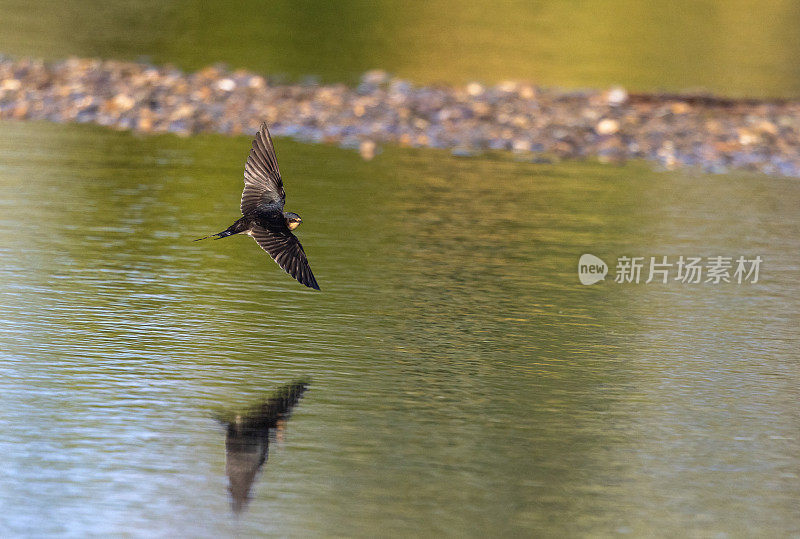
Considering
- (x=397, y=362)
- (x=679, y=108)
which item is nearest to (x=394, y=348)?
(x=397, y=362)

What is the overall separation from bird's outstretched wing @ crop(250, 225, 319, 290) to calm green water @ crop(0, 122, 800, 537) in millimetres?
562

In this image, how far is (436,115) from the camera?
2067cm

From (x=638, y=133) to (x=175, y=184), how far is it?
25.2ft

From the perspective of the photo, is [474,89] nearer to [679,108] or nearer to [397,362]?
[679,108]

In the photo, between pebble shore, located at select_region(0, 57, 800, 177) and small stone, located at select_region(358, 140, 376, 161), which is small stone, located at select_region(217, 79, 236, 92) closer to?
pebble shore, located at select_region(0, 57, 800, 177)

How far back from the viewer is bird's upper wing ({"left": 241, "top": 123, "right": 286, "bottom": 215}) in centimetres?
898

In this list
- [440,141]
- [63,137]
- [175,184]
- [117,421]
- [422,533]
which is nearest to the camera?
[422,533]

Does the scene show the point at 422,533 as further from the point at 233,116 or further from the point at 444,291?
the point at 233,116

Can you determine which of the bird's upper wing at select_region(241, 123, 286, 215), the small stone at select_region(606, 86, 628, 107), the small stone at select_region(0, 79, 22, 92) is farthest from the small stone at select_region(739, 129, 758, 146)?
the bird's upper wing at select_region(241, 123, 286, 215)

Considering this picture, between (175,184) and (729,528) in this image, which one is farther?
(175,184)

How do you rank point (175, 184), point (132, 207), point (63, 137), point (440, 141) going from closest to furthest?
1. point (132, 207)
2. point (175, 184)
3. point (63, 137)
4. point (440, 141)

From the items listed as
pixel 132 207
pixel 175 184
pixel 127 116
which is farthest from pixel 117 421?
pixel 127 116

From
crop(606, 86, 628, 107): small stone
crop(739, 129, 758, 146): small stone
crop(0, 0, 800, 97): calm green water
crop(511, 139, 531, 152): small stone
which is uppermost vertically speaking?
crop(0, 0, 800, 97): calm green water

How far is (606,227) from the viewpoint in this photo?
14.0 metres
